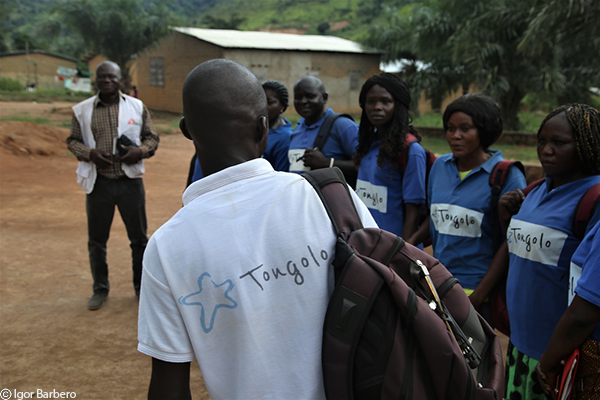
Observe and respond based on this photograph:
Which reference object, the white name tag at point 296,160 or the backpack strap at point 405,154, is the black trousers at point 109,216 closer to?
the white name tag at point 296,160

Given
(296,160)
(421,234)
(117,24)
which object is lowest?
(421,234)

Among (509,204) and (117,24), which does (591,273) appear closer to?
(509,204)

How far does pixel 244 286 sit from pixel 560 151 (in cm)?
167

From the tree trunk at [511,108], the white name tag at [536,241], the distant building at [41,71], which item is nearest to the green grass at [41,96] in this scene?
the distant building at [41,71]

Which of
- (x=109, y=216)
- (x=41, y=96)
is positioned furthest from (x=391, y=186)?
(x=41, y=96)

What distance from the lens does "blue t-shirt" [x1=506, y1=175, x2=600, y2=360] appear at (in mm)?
1995

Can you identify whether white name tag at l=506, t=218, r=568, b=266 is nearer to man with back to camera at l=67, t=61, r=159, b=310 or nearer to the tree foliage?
man with back to camera at l=67, t=61, r=159, b=310

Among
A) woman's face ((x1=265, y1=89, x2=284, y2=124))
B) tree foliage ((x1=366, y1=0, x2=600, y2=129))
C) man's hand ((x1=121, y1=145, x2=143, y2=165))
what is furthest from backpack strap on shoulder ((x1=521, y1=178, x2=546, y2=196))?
tree foliage ((x1=366, y1=0, x2=600, y2=129))

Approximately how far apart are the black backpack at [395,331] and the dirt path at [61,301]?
226cm

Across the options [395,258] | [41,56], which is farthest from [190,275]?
[41,56]

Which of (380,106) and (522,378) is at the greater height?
(380,106)

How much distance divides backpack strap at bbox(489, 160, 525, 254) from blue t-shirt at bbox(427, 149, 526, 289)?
0.05ft

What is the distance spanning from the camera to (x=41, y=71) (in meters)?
37.8

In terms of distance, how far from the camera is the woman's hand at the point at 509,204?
2.28 metres
